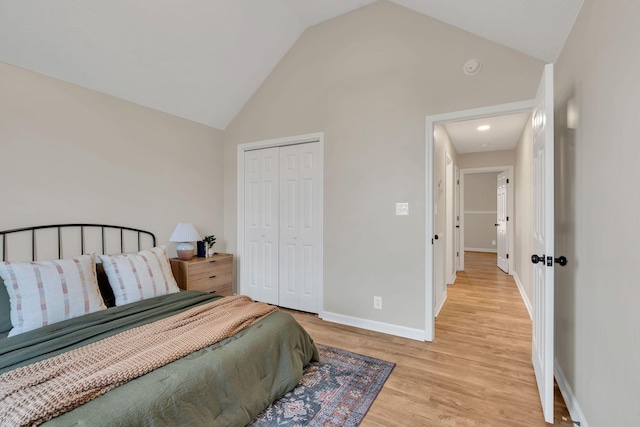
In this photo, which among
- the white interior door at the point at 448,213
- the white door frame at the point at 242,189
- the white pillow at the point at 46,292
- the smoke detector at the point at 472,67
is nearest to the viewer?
the white pillow at the point at 46,292

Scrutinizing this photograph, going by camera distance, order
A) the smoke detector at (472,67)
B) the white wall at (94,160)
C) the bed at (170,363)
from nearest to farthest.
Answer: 1. the bed at (170,363)
2. the white wall at (94,160)
3. the smoke detector at (472,67)

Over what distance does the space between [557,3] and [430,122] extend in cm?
112

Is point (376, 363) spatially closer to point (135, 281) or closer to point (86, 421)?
point (86, 421)

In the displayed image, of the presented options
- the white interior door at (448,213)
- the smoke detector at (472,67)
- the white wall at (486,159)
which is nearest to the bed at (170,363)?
the smoke detector at (472,67)

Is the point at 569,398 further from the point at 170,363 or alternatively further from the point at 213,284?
the point at 213,284

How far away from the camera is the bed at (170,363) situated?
1220 mm

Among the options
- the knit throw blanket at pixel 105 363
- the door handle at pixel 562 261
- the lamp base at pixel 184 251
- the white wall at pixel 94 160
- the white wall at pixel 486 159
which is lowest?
the knit throw blanket at pixel 105 363

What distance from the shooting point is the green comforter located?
3.93 ft

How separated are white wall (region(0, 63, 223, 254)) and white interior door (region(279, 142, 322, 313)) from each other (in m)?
1.10

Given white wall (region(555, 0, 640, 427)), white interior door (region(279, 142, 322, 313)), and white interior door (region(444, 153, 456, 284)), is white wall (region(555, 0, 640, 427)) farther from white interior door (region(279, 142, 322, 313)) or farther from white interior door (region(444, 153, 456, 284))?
white interior door (region(444, 153, 456, 284))

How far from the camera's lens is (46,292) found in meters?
1.95

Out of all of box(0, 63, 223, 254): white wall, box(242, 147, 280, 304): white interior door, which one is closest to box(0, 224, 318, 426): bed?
box(0, 63, 223, 254): white wall

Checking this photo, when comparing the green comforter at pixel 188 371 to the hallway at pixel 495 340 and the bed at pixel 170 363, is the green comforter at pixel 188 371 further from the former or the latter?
the hallway at pixel 495 340

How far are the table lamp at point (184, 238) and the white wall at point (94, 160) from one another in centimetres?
18
